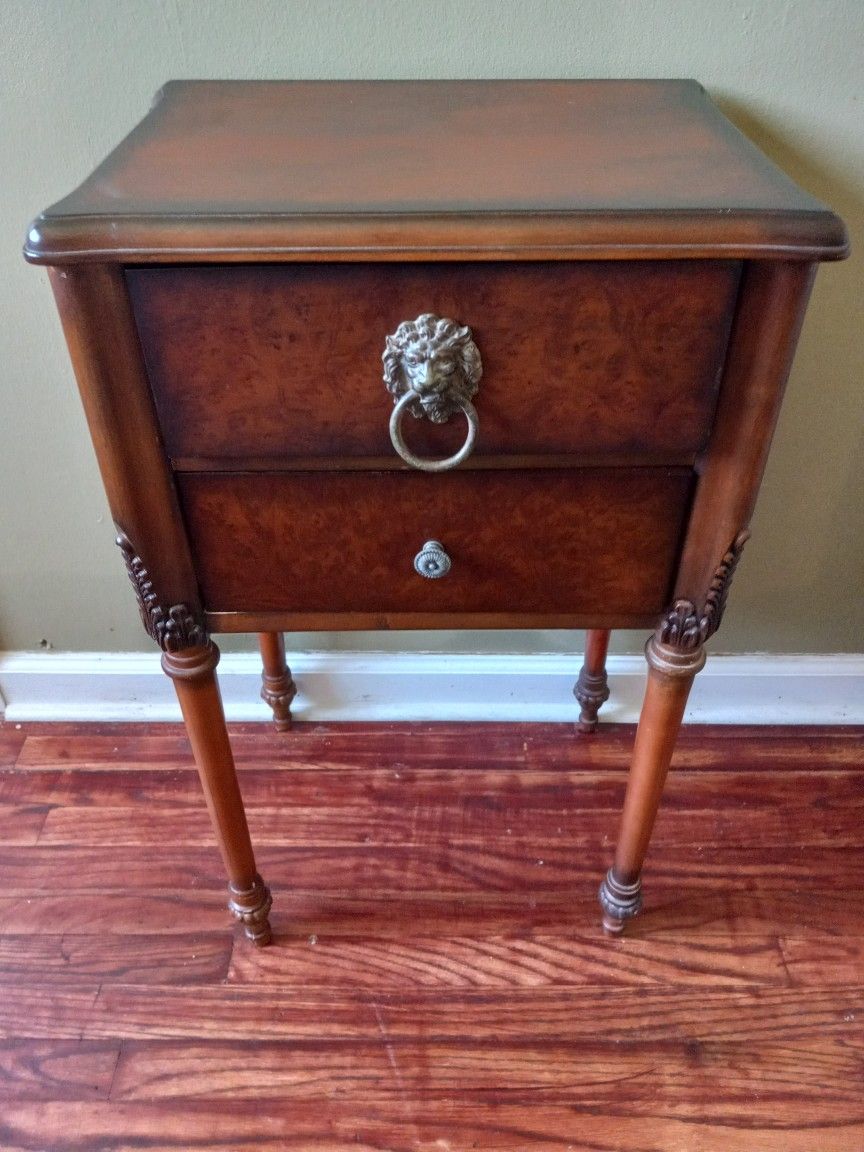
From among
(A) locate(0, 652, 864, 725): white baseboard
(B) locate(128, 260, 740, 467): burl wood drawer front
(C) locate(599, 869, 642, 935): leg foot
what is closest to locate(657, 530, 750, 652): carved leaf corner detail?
(B) locate(128, 260, 740, 467): burl wood drawer front

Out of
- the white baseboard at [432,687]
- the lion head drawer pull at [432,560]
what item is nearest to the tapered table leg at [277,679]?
the white baseboard at [432,687]

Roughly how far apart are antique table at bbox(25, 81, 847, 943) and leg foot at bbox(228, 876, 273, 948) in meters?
0.30

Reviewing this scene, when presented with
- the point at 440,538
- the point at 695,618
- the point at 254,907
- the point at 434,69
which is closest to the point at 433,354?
the point at 440,538

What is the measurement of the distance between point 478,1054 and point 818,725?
670mm

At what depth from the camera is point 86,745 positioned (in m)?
1.27

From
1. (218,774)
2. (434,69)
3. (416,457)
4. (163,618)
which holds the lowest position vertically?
(218,774)

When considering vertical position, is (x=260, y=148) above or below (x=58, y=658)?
above

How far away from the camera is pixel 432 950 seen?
103 cm

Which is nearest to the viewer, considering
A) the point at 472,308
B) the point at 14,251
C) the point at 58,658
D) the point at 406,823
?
the point at 472,308

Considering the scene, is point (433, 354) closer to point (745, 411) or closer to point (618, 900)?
point (745, 411)

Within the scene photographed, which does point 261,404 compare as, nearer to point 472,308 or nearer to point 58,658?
point 472,308

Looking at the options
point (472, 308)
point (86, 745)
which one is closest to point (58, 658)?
point (86, 745)

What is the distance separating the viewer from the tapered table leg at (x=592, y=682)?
1.18m

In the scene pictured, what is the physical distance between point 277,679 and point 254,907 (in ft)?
1.05
